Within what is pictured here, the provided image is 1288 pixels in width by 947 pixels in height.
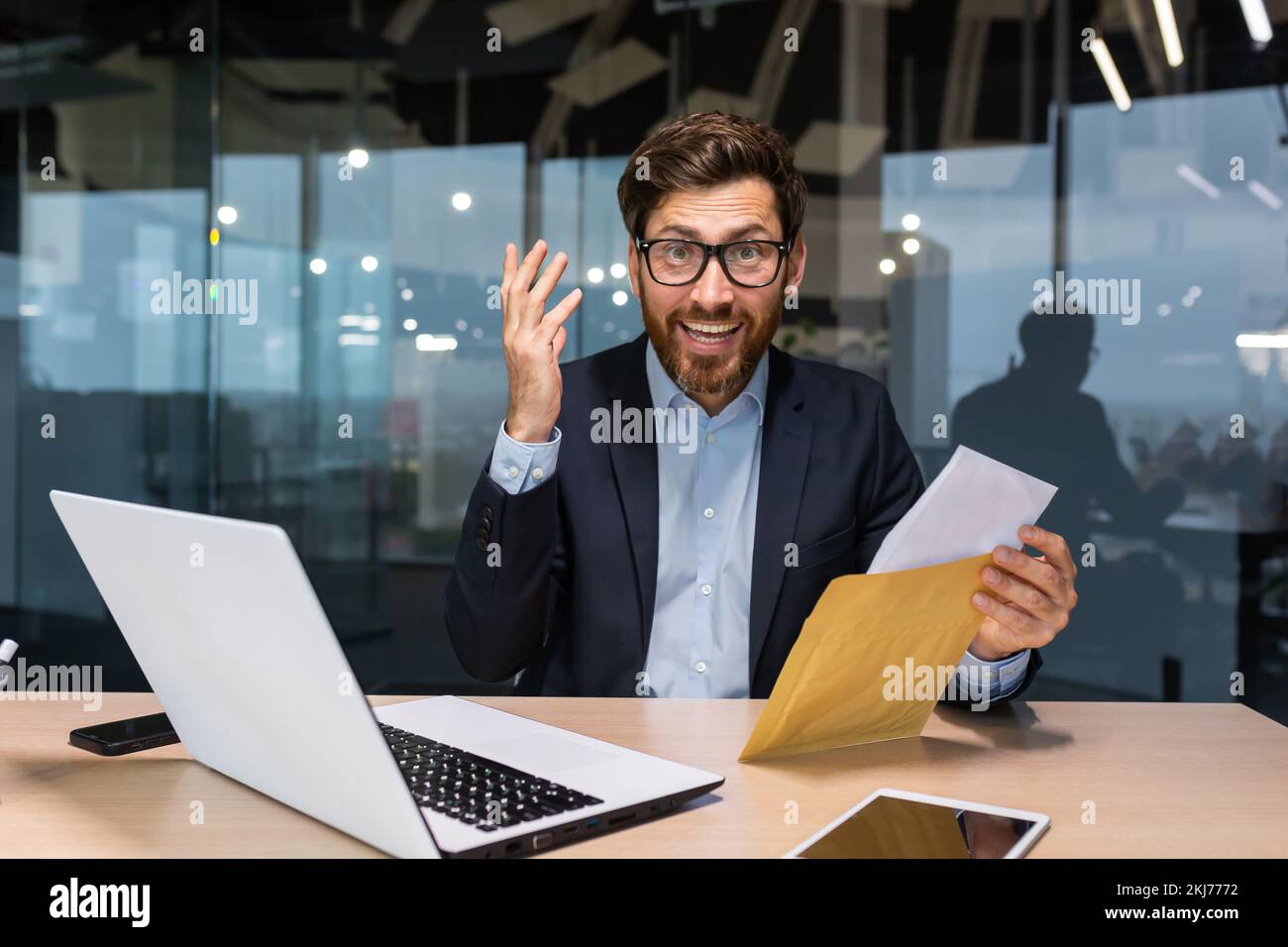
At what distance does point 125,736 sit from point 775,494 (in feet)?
3.41

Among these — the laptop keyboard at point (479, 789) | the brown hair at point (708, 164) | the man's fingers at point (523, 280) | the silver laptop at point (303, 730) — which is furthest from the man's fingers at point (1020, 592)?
the brown hair at point (708, 164)

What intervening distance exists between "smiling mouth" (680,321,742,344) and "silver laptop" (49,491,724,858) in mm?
858

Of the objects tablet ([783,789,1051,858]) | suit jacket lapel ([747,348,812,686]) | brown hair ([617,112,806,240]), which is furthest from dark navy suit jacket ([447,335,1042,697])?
tablet ([783,789,1051,858])

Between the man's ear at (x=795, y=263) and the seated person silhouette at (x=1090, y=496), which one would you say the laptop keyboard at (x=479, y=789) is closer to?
the man's ear at (x=795, y=263)

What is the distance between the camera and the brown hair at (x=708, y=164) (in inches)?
71.0

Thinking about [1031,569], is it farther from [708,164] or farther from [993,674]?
[708,164]

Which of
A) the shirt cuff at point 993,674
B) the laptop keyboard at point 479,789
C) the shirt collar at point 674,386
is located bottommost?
the laptop keyboard at point 479,789

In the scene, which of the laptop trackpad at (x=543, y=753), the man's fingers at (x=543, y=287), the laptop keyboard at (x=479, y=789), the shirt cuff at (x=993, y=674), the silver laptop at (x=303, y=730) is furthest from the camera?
the man's fingers at (x=543, y=287)

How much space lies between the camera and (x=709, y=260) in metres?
1.76

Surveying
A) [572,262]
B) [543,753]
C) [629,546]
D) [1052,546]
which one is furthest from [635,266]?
[572,262]

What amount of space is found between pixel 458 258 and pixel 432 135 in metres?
0.50
